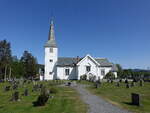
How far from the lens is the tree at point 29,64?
64812 mm

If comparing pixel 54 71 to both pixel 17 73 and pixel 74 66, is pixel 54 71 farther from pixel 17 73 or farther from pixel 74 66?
pixel 17 73

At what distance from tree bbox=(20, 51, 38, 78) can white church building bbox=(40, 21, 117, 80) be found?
49.7 ft

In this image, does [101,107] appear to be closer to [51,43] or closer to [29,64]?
[51,43]

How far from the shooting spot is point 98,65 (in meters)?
48.9

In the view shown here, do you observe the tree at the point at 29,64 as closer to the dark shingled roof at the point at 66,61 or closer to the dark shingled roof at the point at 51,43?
the dark shingled roof at the point at 51,43

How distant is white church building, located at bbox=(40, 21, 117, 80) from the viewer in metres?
48.3

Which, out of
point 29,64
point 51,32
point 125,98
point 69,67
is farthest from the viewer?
point 29,64

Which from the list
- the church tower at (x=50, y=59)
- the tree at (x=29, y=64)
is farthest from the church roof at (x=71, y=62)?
the tree at (x=29, y=64)

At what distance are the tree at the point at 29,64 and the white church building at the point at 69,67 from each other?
15.2m

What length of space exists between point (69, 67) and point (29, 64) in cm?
2318

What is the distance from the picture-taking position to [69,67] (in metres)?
49.8

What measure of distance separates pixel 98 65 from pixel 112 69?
250 inches

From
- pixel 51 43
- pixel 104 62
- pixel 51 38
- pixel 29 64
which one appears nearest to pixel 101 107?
pixel 104 62

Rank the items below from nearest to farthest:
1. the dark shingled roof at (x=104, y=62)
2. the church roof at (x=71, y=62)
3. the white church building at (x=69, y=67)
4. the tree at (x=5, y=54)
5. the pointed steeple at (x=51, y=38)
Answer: the white church building at (x=69, y=67) < the church roof at (x=71, y=62) < the dark shingled roof at (x=104, y=62) < the pointed steeple at (x=51, y=38) < the tree at (x=5, y=54)
